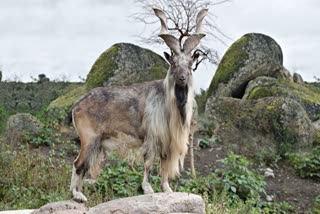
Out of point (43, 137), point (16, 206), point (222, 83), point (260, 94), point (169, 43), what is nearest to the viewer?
point (169, 43)

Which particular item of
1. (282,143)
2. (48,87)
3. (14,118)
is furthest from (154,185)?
(48,87)

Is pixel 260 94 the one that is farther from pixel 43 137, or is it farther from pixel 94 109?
pixel 94 109

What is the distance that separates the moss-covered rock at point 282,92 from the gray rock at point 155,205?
7.73 metres

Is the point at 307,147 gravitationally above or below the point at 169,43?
below

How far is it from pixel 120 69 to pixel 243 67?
3379 millimetres

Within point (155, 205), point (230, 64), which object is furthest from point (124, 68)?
point (155, 205)

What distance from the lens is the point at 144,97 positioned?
730 centimetres

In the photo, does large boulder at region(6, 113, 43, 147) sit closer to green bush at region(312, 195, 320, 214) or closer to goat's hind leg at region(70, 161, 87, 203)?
goat's hind leg at region(70, 161, 87, 203)

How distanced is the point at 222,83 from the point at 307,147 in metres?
3.16

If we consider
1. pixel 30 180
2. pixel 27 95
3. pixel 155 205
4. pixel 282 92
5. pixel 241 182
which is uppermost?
pixel 282 92

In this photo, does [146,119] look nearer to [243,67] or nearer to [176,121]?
[176,121]

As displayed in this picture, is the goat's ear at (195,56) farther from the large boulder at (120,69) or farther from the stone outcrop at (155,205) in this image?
the large boulder at (120,69)

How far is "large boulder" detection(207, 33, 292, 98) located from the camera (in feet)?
48.2

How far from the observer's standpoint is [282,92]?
13.6m
